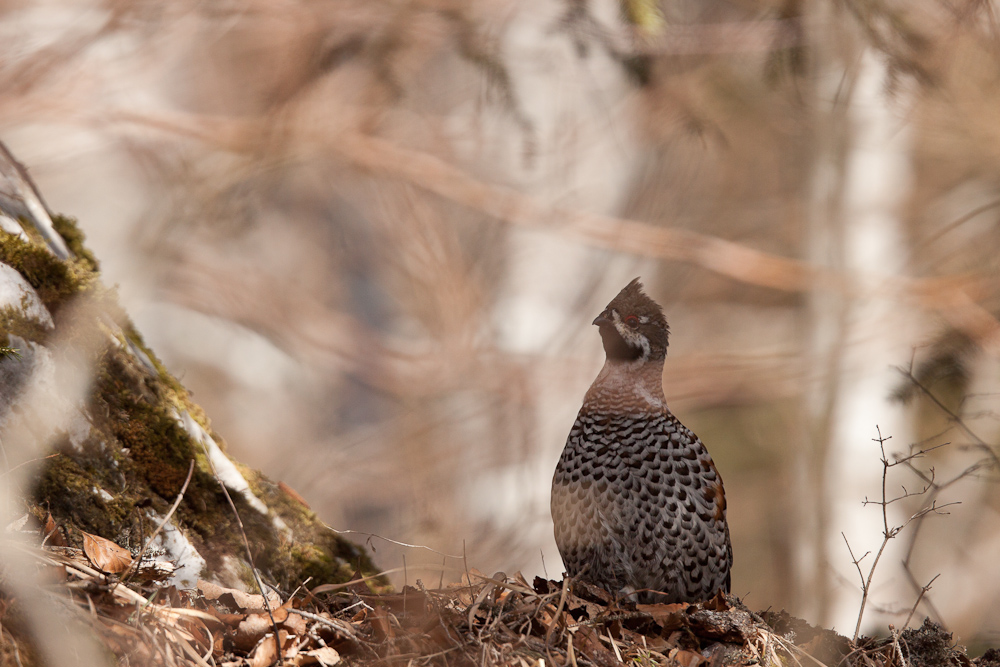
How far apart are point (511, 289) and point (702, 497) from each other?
5.16m

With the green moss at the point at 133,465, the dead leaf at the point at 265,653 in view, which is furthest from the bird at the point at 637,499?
the dead leaf at the point at 265,653

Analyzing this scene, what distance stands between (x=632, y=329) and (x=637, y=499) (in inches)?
27.9

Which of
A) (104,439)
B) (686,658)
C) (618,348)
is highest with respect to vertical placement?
(104,439)

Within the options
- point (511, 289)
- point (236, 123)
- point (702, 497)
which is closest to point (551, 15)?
point (511, 289)

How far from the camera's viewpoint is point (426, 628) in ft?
6.43

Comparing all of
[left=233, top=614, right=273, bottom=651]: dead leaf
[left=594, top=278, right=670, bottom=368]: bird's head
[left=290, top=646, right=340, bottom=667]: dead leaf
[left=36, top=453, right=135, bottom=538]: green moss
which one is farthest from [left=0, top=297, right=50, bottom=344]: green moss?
[left=594, top=278, right=670, bottom=368]: bird's head

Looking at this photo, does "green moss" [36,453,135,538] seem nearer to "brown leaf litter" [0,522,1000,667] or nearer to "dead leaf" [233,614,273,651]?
"brown leaf litter" [0,522,1000,667]

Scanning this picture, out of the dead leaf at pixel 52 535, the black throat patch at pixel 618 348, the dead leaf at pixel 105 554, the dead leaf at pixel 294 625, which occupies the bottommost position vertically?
the black throat patch at pixel 618 348

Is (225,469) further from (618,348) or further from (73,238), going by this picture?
(618,348)

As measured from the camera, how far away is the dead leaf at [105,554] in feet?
5.93

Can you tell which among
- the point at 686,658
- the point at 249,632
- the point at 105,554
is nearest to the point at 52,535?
the point at 105,554

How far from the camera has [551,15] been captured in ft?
22.2

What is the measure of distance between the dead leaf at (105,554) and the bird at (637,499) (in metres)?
1.54

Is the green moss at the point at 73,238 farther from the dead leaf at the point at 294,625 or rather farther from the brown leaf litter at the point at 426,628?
the dead leaf at the point at 294,625
